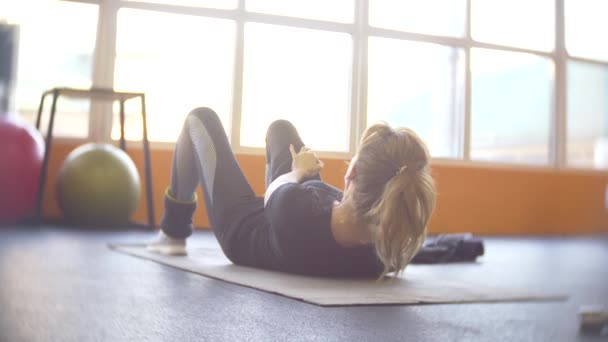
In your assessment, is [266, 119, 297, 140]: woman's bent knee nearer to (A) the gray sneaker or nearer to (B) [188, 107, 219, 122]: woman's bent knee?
(B) [188, 107, 219, 122]: woman's bent knee

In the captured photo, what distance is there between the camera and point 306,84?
136cm

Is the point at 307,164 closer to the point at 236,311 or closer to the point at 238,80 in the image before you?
the point at 236,311

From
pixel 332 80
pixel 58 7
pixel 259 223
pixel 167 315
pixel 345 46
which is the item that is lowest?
pixel 167 315

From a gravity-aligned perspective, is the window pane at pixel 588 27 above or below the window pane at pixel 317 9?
below

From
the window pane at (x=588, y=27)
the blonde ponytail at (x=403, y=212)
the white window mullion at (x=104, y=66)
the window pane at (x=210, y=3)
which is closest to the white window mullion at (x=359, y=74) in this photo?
the blonde ponytail at (x=403, y=212)

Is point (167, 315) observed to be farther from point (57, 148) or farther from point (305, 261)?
point (57, 148)

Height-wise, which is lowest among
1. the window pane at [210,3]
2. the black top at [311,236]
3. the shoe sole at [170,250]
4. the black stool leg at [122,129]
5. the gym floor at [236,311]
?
Result: the gym floor at [236,311]

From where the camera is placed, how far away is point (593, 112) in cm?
63

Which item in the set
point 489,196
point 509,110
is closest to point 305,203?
point 509,110

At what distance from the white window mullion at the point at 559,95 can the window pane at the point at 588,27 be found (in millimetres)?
58

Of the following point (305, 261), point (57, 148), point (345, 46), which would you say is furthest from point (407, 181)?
point (57, 148)

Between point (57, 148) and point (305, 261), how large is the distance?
7.07ft

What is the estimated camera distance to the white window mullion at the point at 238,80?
194cm

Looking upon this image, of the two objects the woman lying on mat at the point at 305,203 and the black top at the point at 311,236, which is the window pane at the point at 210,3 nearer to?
the woman lying on mat at the point at 305,203
